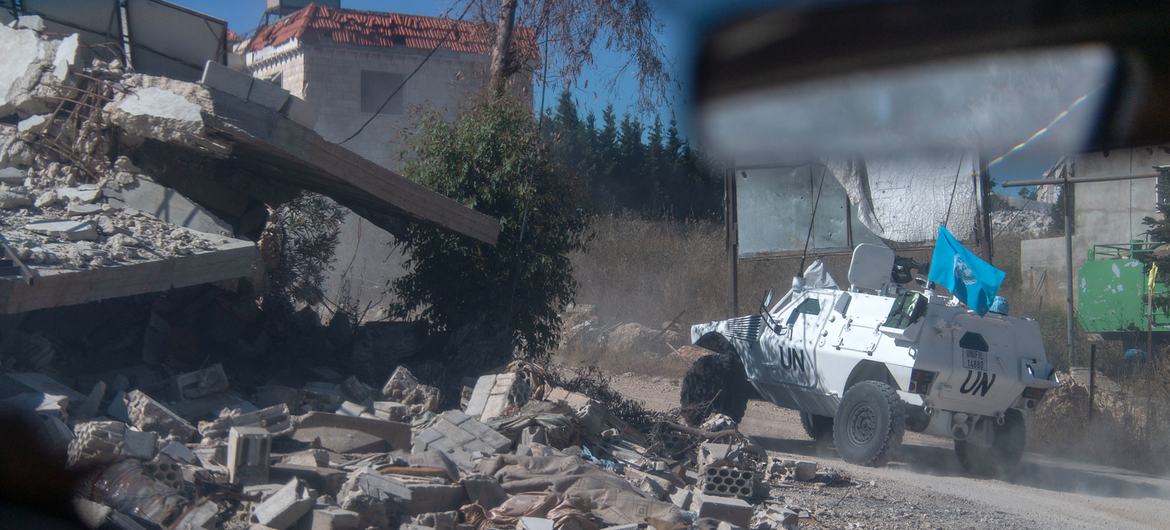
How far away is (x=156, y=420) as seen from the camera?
749 centimetres

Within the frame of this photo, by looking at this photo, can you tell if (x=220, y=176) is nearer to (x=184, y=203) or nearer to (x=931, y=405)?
(x=184, y=203)

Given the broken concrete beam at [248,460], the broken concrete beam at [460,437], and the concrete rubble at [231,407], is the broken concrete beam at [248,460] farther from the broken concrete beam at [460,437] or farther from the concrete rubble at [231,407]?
the broken concrete beam at [460,437]

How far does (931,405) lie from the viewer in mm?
10086

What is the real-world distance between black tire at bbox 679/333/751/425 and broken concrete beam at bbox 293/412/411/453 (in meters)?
4.23

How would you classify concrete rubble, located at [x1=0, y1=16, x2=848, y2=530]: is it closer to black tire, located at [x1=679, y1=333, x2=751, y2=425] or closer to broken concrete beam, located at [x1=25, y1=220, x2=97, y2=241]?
broken concrete beam, located at [x1=25, y1=220, x2=97, y2=241]

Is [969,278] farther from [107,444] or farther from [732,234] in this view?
[107,444]

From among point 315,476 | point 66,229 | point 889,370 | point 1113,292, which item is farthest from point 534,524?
point 1113,292

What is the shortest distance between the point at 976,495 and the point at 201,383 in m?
7.08

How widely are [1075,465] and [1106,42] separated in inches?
196

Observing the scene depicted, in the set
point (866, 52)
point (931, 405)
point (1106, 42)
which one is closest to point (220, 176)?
point (931, 405)

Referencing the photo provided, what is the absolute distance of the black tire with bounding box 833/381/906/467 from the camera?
9883 mm

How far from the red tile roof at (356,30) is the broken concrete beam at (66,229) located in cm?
1613

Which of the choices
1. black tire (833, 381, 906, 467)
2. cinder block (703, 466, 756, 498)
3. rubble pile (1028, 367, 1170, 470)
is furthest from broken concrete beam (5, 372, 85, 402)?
rubble pile (1028, 367, 1170, 470)

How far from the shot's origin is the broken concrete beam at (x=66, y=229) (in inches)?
315
